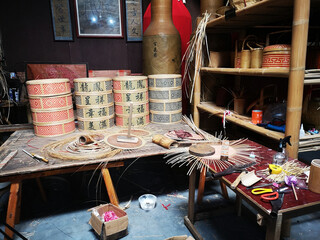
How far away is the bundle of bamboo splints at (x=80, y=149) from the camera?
2.16 metres

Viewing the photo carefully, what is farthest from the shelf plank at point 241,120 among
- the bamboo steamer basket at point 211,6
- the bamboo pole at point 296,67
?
the bamboo steamer basket at point 211,6

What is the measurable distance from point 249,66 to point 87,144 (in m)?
1.91

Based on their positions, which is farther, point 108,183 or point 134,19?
point 134,19

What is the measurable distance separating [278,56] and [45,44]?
428 cm

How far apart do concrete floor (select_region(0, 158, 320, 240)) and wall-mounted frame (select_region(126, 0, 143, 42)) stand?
2.86 m

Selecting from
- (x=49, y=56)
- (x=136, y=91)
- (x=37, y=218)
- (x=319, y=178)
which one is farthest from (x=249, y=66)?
(x=49, y=56)

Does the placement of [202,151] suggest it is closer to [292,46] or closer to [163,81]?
[292,46]

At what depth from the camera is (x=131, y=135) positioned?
2.69m

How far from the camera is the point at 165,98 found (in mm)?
3121

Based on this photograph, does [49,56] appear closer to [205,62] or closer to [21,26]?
[21,26]

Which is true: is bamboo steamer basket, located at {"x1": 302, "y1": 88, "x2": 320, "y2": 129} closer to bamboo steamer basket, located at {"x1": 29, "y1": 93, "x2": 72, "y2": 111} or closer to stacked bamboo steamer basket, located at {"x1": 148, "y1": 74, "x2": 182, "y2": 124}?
stacked bamboo steamer basket, located at {"x1": 148, "y1": 74, "x2": 182, "y2": 124}

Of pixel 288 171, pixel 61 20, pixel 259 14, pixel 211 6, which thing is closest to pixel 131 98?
pixel 259 14

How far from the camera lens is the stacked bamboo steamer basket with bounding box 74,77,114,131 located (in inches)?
112

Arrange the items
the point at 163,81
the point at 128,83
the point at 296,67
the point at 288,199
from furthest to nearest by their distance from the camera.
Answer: the point at 163,81, the point at 128,83, the point at 296,67, the point at 288,199
